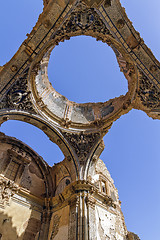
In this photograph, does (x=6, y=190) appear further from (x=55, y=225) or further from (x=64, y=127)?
(x=64, y=127)

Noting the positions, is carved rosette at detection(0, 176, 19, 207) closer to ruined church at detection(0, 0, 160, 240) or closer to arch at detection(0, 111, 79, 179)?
ruined church at detection(0, 0, 160, 240)

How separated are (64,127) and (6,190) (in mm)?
4586

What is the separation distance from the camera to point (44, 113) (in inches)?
432

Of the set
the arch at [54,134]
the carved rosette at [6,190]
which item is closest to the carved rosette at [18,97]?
the arch at [54,134]

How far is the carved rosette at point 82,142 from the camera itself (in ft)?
35.2

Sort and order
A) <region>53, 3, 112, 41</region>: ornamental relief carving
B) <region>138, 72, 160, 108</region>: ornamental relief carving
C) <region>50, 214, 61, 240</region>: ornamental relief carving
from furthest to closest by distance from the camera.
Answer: <region>50, 214, 61, 240</region>: ornamental relief carving
<region>53, 3, 112, 41</region>: ornamental relief carving
<region>138, 72, 160, 108</region>: ornamental relief carving

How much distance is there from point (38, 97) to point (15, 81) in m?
1.68

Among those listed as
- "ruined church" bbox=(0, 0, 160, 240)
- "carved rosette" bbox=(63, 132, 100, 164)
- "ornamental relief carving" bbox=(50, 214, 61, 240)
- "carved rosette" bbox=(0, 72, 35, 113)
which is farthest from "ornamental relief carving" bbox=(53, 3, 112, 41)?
"ornamental relief carving" bbox=(50, 214, 61, 240)

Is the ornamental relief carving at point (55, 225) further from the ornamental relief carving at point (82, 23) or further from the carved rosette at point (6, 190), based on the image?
the ornamental relief carving at point (82, 23)

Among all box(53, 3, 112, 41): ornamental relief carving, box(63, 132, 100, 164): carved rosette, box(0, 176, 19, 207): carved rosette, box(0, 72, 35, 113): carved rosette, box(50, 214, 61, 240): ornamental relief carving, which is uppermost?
box(53, 3, 112, 41): ornamental relief carving

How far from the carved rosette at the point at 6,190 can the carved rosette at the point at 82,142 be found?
12.3 feet

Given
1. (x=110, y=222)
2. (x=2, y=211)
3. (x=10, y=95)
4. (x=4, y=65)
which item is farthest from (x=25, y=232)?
(x=4, y=65)

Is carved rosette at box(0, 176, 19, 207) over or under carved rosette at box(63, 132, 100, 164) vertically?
under

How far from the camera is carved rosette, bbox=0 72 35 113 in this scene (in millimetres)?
9086
